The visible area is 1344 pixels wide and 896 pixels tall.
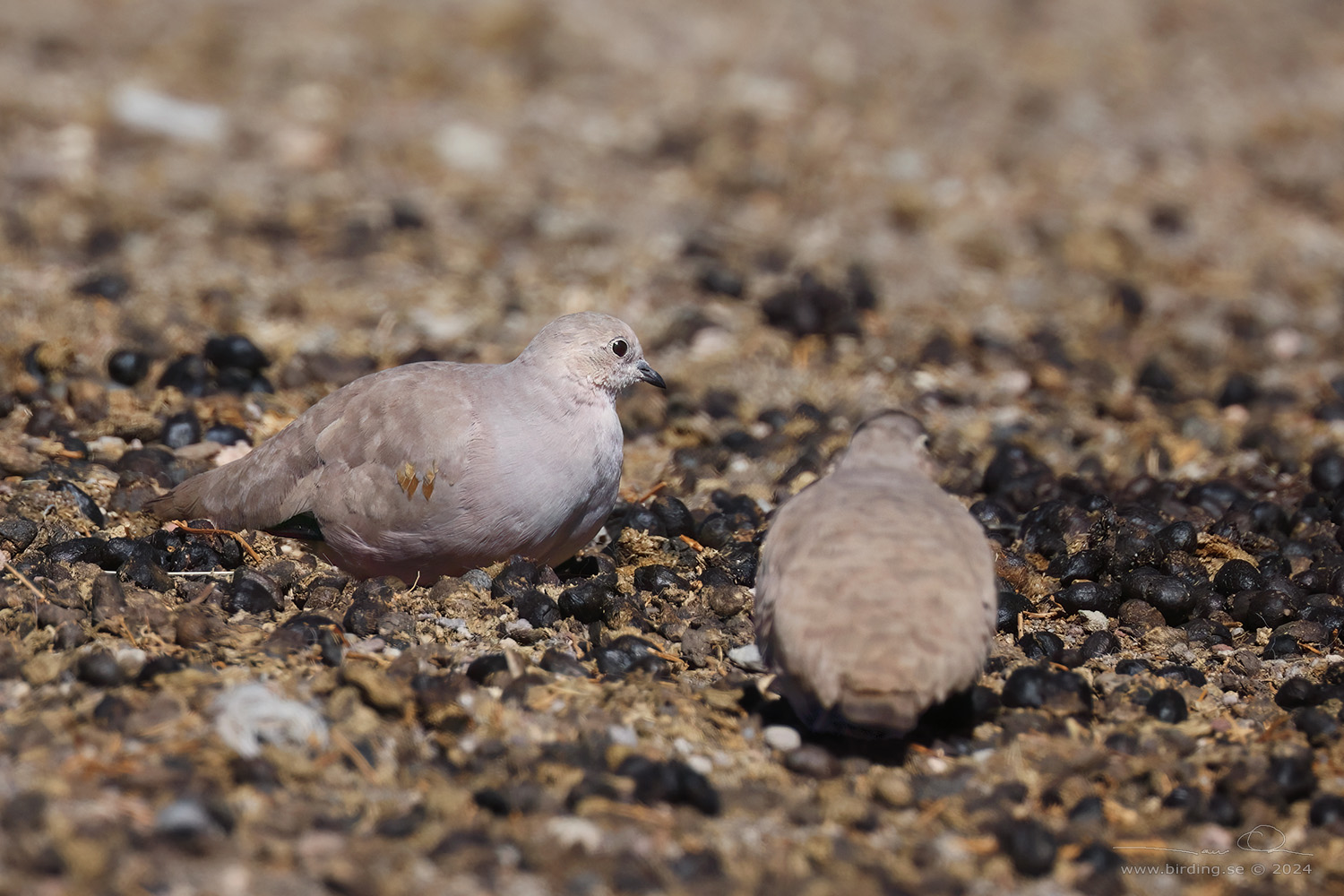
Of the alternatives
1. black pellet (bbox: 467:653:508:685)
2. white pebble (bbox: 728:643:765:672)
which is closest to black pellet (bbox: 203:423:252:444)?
black pellet (bbox: 467:653:508:685)

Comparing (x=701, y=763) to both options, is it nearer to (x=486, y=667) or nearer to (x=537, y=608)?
(x=486, y=667)

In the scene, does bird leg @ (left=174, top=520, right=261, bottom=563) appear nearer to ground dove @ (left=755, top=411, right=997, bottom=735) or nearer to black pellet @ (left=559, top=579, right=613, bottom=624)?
black pellet @ (left=559, top=579, right=613, bottom=624)

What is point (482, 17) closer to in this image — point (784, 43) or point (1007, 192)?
point (784, 43)

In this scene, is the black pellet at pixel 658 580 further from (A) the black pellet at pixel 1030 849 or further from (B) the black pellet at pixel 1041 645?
(A) the black pellet at pixel 1030 849

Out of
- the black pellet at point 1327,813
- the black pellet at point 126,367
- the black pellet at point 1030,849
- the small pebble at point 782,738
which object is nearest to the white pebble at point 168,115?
the black pellet at point 126,367

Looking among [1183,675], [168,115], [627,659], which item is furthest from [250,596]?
[168,115]

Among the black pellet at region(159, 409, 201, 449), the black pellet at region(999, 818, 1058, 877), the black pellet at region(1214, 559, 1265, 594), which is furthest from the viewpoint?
the black pellet at region(159, 409, 201, 449)

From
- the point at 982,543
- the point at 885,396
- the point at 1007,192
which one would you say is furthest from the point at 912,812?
the point at 1007,192
